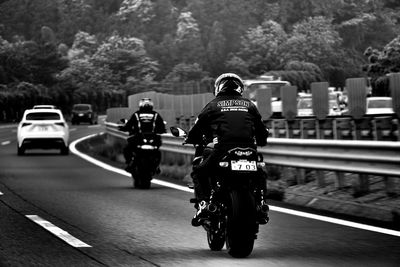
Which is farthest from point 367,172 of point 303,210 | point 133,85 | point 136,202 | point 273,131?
point 133,85

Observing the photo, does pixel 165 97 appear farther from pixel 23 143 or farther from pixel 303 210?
pixel 303 210

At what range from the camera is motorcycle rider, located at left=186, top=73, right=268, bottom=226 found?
944 cm

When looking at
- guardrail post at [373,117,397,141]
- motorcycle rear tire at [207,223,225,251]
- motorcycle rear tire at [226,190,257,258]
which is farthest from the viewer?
guardrail post at [373,117,397,141]

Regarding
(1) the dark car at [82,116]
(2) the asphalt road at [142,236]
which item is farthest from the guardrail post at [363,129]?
(1) the dark car at [82,116]

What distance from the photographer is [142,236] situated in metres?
11.0

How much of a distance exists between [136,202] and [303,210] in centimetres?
283

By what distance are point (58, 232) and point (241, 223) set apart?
9.63 feet

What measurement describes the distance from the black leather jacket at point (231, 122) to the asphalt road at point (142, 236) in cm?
101

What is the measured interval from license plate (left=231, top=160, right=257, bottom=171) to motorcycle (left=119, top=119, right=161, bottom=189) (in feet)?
30.6

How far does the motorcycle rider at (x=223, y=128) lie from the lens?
9.44m

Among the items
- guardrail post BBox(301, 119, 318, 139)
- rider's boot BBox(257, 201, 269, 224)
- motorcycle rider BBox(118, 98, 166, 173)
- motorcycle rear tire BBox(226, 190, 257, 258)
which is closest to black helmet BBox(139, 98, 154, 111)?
motorcycle rider BBox(118, 98, 166, 173)

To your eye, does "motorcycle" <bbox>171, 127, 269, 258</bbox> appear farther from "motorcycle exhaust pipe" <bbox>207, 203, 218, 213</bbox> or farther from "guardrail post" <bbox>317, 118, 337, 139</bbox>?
"guardrail post" <bbox>317, 118, 337, 139</bbox>

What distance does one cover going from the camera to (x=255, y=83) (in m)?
37.2

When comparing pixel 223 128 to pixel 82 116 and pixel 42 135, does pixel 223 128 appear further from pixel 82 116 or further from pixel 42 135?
pixel 82 116
